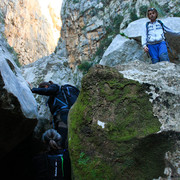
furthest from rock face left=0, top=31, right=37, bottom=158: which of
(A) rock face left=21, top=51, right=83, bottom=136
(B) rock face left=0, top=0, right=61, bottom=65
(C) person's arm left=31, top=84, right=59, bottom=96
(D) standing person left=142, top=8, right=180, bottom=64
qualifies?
(B) rock face left=0, top=0, right=61, bottom=65

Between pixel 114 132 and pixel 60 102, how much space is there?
1.63 m

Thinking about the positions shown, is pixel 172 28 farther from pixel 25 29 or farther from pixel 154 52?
pixel 25 29

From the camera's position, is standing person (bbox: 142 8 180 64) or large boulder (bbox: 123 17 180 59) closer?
standing person (bbox: 142 8 180 64)

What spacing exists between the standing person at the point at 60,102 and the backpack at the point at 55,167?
80 cm

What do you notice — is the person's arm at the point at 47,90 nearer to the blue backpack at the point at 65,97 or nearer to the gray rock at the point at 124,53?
the blue backpack at the point at 65,97

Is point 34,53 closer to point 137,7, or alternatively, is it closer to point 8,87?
point 137,7

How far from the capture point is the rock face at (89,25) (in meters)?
18.4

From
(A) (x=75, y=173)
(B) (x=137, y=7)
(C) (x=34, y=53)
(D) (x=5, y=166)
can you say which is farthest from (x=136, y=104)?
(C) (x=34, y=53)

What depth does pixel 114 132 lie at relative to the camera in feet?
5.34

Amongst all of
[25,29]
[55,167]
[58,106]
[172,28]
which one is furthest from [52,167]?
[25,29]

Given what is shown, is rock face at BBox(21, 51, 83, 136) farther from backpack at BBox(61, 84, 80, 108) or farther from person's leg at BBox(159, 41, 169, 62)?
person's leg at BBox(159, 41, 169, 62)

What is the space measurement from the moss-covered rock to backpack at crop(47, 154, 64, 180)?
0.46 metres

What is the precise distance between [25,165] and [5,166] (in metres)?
0.28

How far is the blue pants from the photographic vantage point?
9.95 feet
